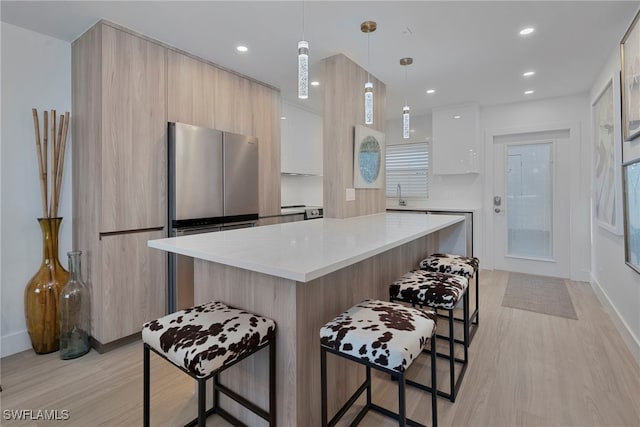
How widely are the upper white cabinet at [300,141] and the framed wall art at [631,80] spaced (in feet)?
10.8

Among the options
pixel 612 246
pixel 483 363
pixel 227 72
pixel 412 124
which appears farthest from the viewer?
pixel 412 124

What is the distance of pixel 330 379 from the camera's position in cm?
158

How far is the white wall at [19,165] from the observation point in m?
2.31

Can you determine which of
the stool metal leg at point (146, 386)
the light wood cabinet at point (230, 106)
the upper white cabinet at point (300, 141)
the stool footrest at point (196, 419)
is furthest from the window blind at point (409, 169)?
the stool metal leg at point (146, 386)

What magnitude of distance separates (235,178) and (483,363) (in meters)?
2.53

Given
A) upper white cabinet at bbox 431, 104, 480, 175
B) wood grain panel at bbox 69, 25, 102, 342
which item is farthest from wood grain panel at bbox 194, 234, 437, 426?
upper white cabinet at bbox 431, 104, 480, 175

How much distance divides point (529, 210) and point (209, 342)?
482 centimetres

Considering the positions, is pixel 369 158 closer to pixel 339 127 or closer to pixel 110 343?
pixel 339 127

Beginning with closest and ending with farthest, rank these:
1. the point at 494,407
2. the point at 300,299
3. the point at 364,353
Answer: the point at 364,353, the point at 300,299, the point at 494,407

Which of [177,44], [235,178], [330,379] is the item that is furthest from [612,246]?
[177,44]

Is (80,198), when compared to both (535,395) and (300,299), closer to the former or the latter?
(300,299)

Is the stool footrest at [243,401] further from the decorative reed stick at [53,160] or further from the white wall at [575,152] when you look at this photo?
the white wall at [575,152]

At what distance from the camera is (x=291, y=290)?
131 cm

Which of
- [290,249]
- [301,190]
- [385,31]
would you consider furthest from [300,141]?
[290,249]
